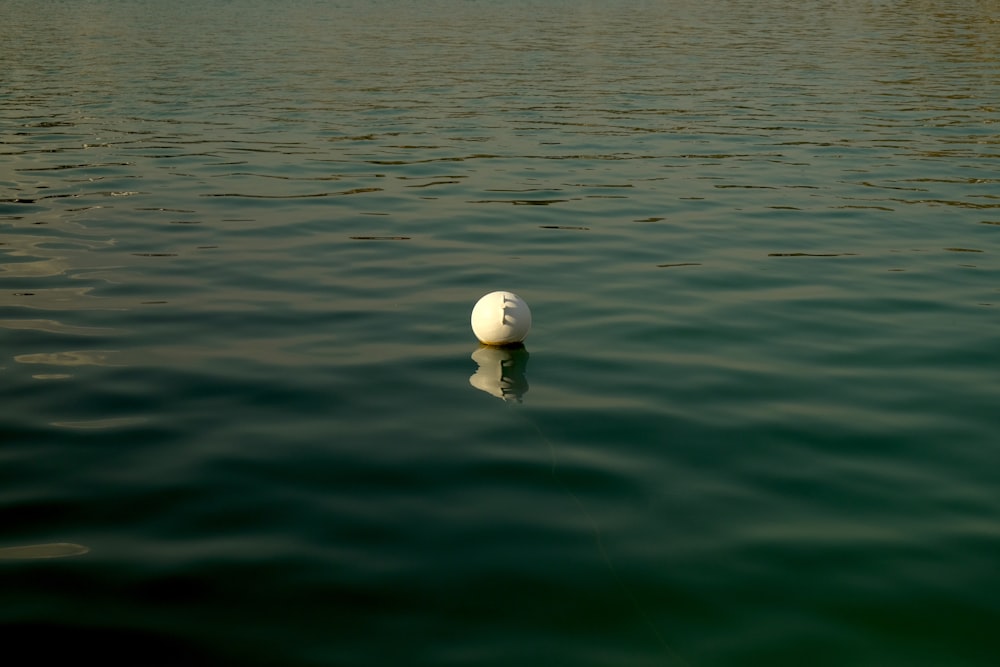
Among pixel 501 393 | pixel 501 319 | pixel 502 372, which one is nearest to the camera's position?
pixel 501 393

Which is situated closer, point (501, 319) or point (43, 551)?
point (43, 551)

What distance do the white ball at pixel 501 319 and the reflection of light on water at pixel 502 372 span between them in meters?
0.10

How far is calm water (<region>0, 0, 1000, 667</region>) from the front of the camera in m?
5.46

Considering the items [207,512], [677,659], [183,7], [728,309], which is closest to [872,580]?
[677,659]

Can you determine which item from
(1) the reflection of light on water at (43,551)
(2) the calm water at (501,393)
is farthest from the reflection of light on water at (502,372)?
(1) the reflection of light on water at (43,551)

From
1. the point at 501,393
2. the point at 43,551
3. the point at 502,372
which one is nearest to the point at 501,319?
the point at 502,372

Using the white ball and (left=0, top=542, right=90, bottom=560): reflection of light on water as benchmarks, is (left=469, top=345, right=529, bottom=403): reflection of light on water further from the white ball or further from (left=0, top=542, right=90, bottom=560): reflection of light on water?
(left=0, top=542, right=90, bottom=560): reflection of light on water

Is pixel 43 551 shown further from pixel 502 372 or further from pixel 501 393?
pixel 502 372

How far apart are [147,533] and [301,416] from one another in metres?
1.88

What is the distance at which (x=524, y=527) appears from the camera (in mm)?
6305

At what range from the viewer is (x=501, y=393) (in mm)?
8477

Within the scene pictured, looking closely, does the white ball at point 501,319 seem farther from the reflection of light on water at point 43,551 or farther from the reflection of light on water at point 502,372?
the reflection of light on water at point 43,551

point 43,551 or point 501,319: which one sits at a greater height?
point 501,319

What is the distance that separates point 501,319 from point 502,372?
1.41 ft
